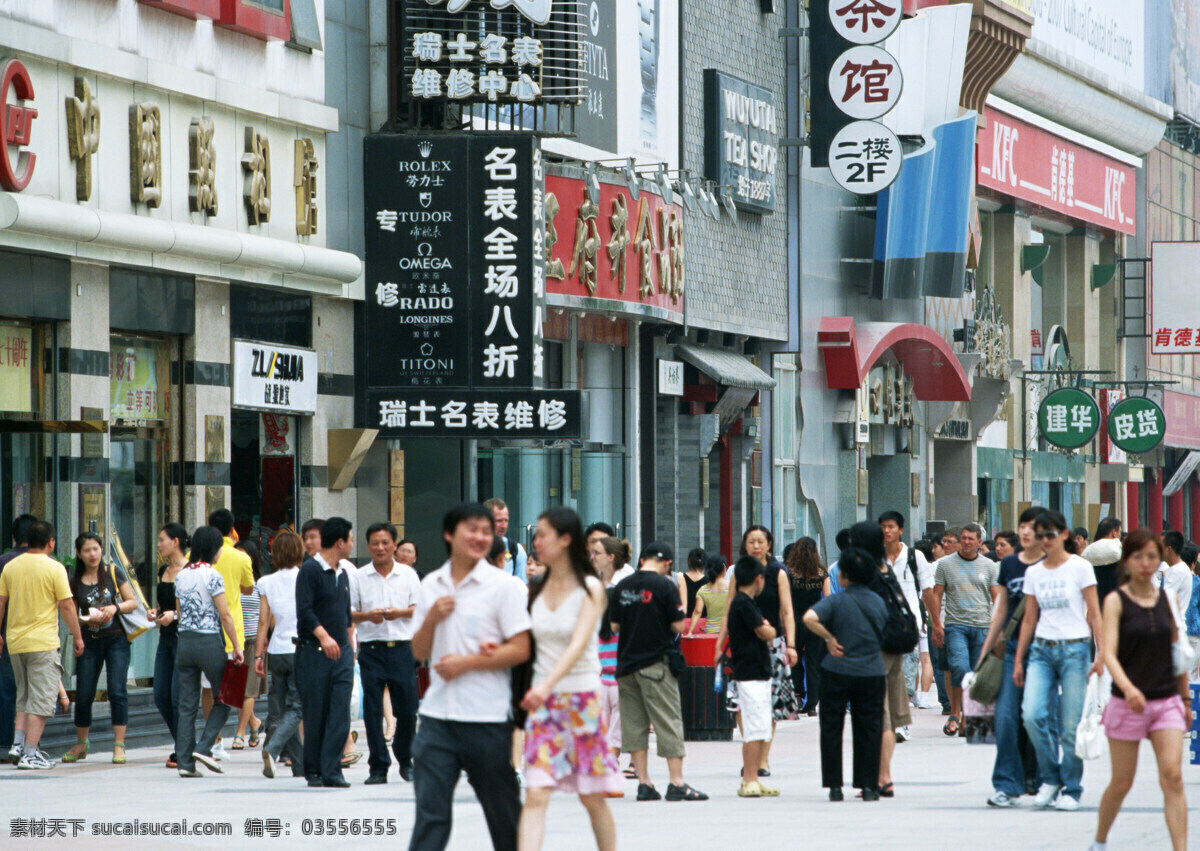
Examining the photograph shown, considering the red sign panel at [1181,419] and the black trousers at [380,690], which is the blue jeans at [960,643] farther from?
the red sign panel at [1181,419]

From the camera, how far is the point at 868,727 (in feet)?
46.7

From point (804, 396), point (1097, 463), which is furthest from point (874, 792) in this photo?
point (1097, 463)

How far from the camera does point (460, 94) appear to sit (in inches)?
899

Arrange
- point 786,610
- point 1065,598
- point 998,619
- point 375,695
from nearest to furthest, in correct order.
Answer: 1. point 1065,598
2. point 998,619
3. point 375,695
4. point 786,610

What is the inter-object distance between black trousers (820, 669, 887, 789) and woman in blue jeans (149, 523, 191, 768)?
16.9 ft

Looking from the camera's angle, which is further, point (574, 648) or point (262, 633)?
point (262, 633)

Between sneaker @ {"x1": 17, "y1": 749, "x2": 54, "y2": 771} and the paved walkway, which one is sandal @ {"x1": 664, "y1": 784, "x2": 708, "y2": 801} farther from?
sneaker @ {"x1": 17, "y1": 749, "x2": 54, "y2": 771}

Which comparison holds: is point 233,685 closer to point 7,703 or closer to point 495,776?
point 7,703

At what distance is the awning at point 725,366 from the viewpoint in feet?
99.3

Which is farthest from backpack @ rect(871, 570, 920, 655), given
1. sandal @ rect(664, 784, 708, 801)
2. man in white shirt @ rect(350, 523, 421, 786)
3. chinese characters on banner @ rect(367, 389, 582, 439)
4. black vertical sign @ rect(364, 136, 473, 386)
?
black vertical sign @ rect(364, 136, 473, 386)

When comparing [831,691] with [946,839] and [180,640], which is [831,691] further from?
[180,640]

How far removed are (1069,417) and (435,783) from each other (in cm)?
3553

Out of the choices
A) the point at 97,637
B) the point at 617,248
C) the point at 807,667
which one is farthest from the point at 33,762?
the point at 617,248

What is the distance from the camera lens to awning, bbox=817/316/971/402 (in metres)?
35.2
